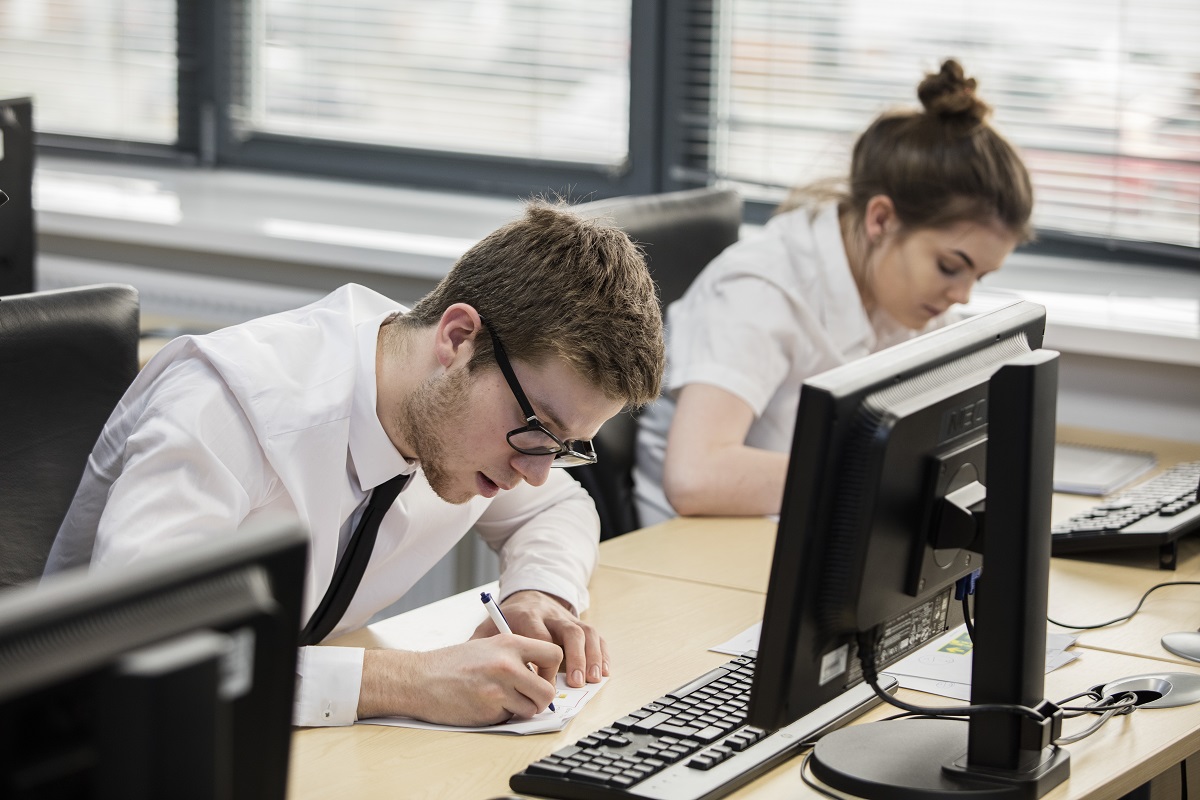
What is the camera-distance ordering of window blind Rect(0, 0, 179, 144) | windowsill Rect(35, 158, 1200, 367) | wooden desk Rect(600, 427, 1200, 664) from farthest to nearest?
window blind Rect(0, 0, 179, 144) < windowsill Rect(35, 158, 1200, 367) < wooden desk Rect(600, 427, 1200, 664)

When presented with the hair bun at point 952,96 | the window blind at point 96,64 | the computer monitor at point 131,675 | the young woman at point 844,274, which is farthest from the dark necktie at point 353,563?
the window blind at point 96,64

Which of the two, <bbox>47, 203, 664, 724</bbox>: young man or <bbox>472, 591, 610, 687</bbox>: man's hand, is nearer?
<bbox>47, 203, 664, 724</bbox>: young man

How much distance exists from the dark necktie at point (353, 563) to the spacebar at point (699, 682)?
357mm

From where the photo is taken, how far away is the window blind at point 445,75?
3.41 metres

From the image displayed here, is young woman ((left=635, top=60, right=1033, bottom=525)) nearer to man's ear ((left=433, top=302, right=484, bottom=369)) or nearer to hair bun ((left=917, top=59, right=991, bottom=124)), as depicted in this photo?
hair bun ((left=917, top=59, right=991, bottom=124))

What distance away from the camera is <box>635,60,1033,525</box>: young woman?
6.96 ft

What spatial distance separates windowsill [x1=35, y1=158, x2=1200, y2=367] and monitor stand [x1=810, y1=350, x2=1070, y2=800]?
1.54 meters

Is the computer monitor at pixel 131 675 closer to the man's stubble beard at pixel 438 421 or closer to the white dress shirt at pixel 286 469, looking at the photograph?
the white dress shirt at pixel 286 469

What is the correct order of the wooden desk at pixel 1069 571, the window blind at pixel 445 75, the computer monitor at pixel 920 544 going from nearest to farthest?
1. the computer monitor at pixel 920 544
2. the wooden desk at pixel 1069 571
3. the window blind at pixel 445 75

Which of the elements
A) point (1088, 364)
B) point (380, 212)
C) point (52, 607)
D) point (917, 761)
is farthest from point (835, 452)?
point (380, 212)

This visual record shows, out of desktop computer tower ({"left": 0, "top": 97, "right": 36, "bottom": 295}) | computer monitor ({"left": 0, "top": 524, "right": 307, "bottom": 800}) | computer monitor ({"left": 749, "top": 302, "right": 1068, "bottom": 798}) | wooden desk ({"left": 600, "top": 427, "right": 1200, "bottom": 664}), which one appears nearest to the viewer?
computer monitor ({"left": 0, "top": 524, "right": 307, "bottom": 800})

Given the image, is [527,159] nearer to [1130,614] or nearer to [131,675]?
[1130,614]

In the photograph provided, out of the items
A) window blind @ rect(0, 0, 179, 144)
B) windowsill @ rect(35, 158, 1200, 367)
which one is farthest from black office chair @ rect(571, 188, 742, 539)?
window blind @ rect(0, 0, 179, 144)

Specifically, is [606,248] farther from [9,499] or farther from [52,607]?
[52,607]
